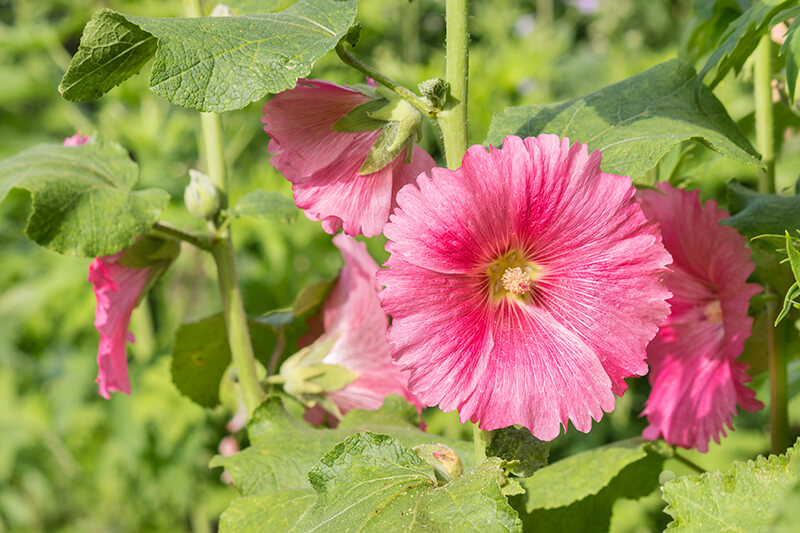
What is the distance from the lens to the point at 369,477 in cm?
54

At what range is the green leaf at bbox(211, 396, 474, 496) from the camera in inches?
28.1

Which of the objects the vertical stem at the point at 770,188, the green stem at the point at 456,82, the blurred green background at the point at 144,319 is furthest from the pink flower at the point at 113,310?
the blurred green background at the point at 144,319

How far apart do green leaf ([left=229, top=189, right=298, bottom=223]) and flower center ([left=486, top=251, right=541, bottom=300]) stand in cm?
34

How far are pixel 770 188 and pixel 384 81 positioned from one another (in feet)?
1.54

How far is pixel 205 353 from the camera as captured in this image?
995 millimetres

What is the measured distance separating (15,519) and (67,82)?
3011mm

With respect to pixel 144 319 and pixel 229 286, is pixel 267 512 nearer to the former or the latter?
pixel 229 286

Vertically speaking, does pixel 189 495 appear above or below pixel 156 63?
below

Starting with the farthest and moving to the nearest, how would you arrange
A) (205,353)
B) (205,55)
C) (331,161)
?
(205,353), (331,161), (205,55)

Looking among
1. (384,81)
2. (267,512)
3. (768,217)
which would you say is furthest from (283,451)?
(768,217)

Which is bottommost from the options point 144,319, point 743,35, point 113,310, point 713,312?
point 144,319

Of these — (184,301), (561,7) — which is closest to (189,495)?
(184,301)

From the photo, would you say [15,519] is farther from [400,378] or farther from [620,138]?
[620,138]

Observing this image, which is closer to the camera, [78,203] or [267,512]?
[267,512]
